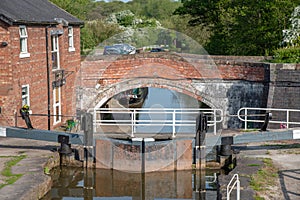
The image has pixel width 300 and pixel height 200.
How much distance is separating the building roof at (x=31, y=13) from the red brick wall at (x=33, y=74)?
321 millimetres

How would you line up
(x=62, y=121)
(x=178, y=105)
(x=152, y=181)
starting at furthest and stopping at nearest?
1. (x=178, y=105)
2. (x=62, y=121)
3. (x=152, y=181)

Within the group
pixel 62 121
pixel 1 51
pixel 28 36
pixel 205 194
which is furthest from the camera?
pixel 62 121

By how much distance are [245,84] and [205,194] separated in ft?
26.9

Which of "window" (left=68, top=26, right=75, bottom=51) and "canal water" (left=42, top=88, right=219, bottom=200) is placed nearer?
"canal water" (left=42, top=88, right=219, bottom=200)

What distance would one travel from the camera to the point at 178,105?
3406 centimetres

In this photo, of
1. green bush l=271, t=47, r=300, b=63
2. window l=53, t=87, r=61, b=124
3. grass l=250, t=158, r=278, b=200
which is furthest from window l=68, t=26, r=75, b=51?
grass l=250, t=158, r=278, b=200

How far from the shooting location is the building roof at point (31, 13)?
1566 cm

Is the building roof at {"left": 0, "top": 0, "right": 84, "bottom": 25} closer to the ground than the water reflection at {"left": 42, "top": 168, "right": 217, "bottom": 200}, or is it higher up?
higher up

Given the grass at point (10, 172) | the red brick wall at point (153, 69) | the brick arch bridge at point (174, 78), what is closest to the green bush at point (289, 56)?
the brick arch bridge at point (174, 78)

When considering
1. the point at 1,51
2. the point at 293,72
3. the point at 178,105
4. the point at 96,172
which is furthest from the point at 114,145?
the point at 178,105

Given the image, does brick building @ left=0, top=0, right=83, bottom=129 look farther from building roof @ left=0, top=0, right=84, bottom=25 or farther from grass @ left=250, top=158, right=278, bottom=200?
grass @ left=250, top=158, right=278, bottom=200

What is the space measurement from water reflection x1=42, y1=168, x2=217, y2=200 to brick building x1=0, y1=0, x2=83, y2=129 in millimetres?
1899

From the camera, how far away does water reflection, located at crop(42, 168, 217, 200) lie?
1302cm

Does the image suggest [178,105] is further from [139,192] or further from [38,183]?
[38,183]
